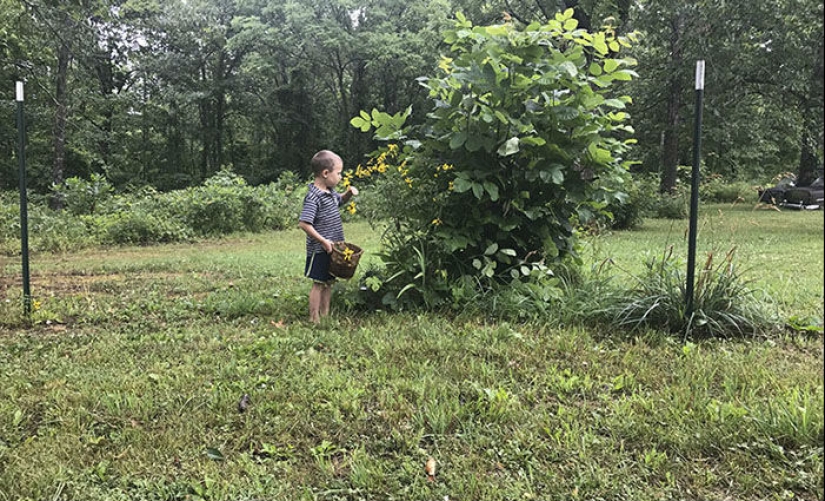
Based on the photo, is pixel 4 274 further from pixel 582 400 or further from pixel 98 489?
pixel 582 400

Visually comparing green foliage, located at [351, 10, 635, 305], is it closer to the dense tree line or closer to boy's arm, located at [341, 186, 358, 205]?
boy's arm, located at [341, 186, 358, 205]

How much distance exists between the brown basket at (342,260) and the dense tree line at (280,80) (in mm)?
4724

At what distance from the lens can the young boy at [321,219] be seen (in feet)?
12.8

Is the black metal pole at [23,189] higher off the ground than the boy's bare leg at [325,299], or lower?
higher

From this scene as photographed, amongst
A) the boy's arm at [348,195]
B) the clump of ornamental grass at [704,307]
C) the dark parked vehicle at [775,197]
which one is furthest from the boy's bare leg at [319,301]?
the dark parked vehicle at [775,197]

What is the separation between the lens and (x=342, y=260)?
3.81 meters

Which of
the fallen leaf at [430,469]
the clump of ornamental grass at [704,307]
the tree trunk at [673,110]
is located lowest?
the fallen leaf at [430,469]

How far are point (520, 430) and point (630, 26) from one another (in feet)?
38.7

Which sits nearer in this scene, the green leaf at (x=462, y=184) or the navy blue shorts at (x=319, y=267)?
the green leaf at (x=462, y=184)

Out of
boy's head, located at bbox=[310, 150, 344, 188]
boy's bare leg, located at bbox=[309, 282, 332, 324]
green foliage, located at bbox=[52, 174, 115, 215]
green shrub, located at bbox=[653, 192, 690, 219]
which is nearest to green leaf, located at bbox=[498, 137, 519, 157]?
boy's head, located at bbox=[310, 150, 344, 188]

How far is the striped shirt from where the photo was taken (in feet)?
12.7

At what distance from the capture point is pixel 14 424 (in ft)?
7.90

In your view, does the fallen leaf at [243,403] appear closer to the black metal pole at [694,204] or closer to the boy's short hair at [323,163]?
the boy's short hair at [323,163]

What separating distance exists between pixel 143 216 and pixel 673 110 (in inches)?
424
